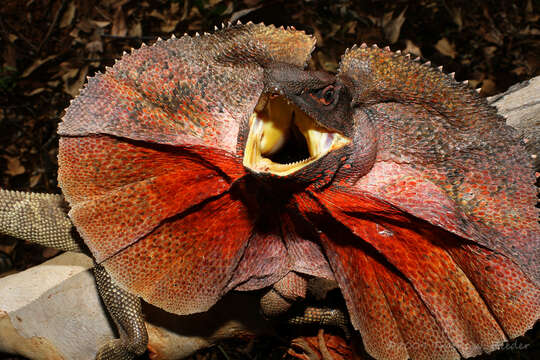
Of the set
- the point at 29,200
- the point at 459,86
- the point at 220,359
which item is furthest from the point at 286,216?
the point at 220,359

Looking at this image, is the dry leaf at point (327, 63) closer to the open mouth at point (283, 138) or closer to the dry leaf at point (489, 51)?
the dry leaf at point (489, 51)

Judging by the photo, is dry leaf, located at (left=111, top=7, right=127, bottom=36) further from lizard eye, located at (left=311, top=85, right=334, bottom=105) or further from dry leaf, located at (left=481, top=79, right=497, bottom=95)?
dry leaf, located at (left=481, top=79, right=497, bottom=95)

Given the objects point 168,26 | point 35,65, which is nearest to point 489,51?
point 168,26

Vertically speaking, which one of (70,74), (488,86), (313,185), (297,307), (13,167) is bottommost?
(297,307)

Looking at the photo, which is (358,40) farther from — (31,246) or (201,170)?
(31,246)

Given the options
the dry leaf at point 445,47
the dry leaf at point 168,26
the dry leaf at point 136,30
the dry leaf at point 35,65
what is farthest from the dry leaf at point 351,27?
the dry leaf at point 35,65

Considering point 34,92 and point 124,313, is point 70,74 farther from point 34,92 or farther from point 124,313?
point 124,313

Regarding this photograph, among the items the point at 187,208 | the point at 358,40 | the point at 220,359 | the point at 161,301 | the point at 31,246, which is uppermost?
the point at 358,40

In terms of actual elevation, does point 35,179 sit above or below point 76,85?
below
